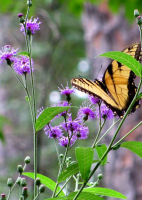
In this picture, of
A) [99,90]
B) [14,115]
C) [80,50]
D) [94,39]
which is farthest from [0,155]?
[99,90]

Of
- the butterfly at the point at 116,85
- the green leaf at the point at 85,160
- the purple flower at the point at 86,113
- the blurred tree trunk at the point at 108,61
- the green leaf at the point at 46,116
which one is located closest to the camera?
the green leaf at the point at 85,160

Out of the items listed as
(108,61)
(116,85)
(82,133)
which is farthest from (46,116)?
(108,61)

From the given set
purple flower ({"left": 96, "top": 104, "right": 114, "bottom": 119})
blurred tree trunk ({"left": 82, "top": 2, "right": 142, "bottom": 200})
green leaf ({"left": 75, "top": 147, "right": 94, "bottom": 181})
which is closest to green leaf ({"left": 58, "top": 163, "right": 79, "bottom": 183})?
green leaf ({"left": 75, "top": 147, "right": 94, "bottom": 181})

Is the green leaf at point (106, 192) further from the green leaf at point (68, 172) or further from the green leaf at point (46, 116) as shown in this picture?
the green leaf at point (46, 116)

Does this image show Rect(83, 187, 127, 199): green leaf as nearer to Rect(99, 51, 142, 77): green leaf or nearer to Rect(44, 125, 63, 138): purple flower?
Rect(44, 125, 63, 138): purple flower

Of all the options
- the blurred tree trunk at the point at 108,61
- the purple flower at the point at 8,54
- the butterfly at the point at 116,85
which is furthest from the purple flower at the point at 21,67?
the blurred tree trunk at the point at 108,61
